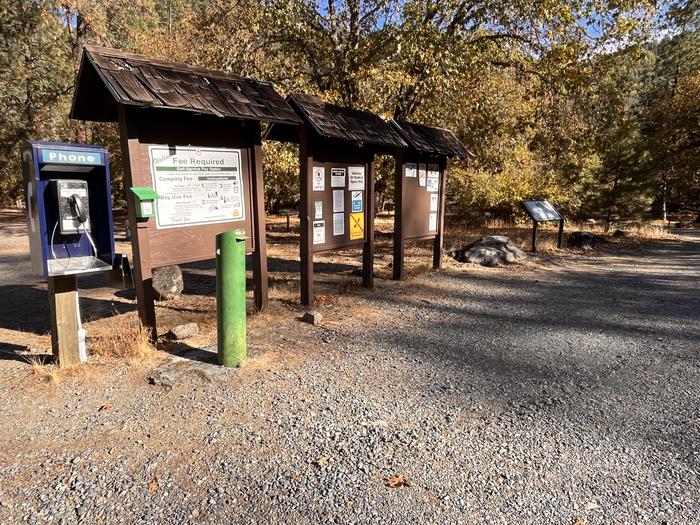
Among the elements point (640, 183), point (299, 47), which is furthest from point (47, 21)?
point (640, 183)

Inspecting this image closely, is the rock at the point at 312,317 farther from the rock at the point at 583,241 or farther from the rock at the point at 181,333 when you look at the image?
the rock at the point at 583,241

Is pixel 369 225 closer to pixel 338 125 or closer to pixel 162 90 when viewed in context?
pixel 338 125

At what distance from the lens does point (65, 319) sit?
4.11 metres

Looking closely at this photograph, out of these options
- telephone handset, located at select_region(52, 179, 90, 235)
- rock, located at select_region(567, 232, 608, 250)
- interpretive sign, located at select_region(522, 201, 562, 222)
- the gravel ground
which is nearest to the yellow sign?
the gravel ground

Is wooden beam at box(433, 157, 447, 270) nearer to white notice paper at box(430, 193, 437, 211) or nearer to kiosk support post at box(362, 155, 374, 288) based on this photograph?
white notice paper at box(430, 193, 437, 211)

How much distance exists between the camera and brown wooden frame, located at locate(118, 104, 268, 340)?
4516mm

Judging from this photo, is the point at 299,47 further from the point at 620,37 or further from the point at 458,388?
the point at 458,388

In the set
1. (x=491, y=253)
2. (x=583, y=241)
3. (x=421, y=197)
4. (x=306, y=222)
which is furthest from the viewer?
(x=583, y=241)

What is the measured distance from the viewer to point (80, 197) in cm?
409

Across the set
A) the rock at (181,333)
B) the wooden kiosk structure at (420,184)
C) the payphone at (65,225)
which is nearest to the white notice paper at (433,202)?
the wooden kiosk structure at (420,184)

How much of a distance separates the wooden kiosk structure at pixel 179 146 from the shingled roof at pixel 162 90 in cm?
1

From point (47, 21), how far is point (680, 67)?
31425 millimetres

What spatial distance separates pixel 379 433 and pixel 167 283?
5.16 m

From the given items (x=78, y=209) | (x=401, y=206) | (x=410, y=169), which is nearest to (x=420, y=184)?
(x=410, y=169)
